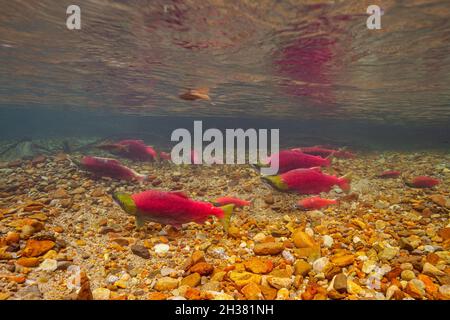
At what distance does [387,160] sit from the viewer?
15.8m

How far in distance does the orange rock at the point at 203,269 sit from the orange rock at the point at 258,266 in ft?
1.80

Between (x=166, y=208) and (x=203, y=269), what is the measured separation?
118 centimetres

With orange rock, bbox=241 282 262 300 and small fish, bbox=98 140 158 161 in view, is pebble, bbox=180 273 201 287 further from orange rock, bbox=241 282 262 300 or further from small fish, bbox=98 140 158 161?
small fish, bbox=98 140 158 161

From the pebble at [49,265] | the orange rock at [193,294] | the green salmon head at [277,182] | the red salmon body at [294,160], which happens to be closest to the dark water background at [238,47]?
the red salmon body at [294,160]

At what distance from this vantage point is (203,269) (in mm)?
3859

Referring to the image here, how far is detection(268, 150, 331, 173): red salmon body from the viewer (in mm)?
6379

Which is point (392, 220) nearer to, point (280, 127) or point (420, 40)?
point (420, 40)

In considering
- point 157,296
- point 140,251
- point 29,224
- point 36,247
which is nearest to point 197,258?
point 157,296

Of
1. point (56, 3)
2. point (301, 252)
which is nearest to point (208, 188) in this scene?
point (301, 252)

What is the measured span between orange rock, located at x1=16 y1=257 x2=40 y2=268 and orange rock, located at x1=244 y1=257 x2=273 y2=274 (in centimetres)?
307

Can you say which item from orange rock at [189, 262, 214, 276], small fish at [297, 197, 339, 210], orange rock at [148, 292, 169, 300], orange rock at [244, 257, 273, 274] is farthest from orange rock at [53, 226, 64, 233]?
small fish at [297, 197, 339, 210]

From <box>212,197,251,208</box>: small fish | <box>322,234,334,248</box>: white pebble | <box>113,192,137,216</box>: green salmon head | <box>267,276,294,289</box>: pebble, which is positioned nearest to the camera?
<box>267,276,294,289</box>: pebble

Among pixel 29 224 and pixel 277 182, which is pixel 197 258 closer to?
pixel 277 182

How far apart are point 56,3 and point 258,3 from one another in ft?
21.9
